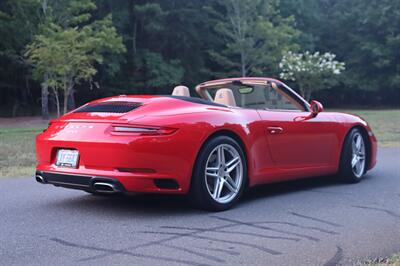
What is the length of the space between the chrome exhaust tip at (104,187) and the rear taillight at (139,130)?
1.54ft

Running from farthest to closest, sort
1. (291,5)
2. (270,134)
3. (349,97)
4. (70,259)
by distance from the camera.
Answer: (349,97) → (291,5) → (270,134) → (70,259)

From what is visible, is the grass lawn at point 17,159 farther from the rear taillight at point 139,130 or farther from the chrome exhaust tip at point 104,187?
the rear taillight at point 139,130

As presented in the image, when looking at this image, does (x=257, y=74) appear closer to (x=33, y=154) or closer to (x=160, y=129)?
(x=33, y=154)

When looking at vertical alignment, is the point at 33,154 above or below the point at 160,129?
below

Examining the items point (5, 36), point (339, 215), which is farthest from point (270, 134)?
point (5, 36)

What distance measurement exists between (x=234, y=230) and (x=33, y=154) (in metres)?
7.65

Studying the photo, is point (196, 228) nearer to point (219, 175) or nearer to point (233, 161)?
point (219, 175)

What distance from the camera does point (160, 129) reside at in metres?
5.06

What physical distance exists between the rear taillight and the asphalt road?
774mm

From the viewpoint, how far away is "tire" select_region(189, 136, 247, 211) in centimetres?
527

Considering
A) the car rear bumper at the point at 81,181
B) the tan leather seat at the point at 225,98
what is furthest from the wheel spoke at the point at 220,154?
the car rear bumper at the point at 81,181

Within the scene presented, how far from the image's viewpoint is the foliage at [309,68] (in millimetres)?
43812

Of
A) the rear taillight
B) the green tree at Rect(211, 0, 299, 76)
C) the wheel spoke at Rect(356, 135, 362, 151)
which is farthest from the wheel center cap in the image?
the green tree at Rect(211, 0, 299, 76)

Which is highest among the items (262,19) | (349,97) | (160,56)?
(262,19)
